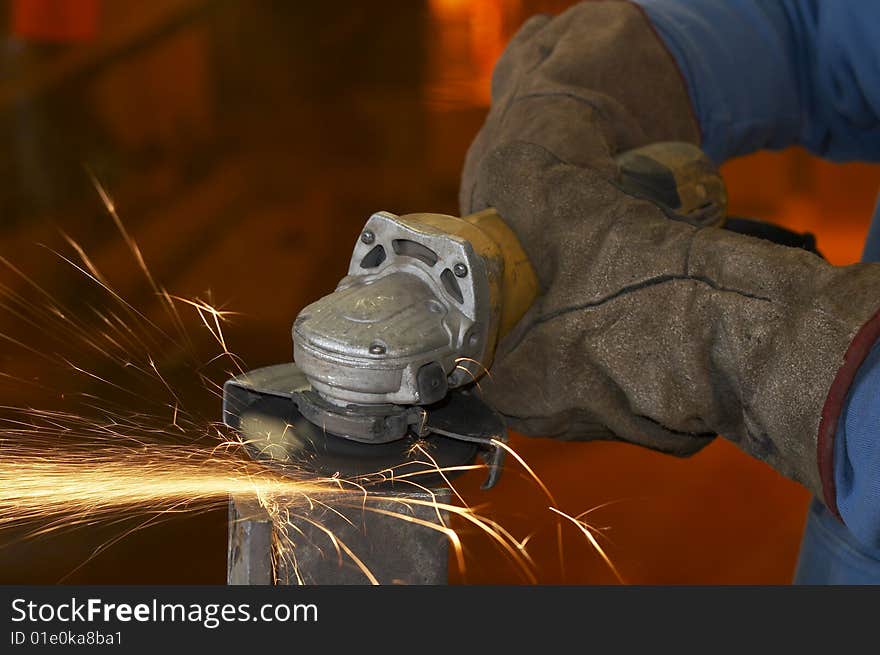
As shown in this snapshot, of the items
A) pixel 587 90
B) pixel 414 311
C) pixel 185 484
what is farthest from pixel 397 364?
pixel 587 90

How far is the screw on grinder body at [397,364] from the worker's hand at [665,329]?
6 centimetres

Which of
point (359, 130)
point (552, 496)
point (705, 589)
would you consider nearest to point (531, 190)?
point (705, 589)

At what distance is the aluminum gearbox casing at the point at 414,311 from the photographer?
40.7 inches

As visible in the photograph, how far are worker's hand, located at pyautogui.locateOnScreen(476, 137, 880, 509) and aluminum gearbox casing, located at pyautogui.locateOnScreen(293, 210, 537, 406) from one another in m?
0.06

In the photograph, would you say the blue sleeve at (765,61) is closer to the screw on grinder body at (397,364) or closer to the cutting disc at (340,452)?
the screw on grinder body at (397,364)

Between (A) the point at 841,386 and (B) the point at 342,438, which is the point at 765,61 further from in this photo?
(B) the point at 342,438

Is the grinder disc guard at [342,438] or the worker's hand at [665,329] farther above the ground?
the worker's hand at [665,329]

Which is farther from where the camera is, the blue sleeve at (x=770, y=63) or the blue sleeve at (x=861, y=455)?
the blue sleeve at (x=770, y=63)

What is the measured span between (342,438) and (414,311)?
0.50 feet

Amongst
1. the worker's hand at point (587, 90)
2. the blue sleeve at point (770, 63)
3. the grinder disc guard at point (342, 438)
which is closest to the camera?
the grinder disc guard at point (342, 438)

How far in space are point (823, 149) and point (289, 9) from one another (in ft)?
15.0

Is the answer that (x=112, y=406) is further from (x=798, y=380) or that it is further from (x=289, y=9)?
(x=289, y=9)

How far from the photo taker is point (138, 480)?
4.51ft

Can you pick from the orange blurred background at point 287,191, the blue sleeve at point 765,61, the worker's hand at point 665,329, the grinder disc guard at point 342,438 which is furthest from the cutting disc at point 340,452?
the orange blurred background at point 287,191
